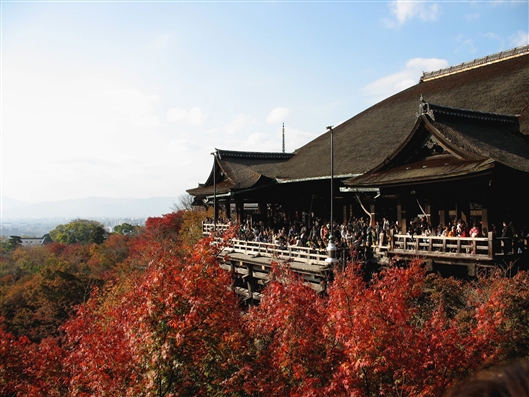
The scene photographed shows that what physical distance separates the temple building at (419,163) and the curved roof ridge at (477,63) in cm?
7

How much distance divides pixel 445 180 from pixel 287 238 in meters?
A: 9.17

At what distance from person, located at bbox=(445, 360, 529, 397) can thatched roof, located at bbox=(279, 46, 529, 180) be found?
15.3 metres

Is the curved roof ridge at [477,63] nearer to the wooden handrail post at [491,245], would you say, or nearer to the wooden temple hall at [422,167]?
the wooden temple hall at [422,167]

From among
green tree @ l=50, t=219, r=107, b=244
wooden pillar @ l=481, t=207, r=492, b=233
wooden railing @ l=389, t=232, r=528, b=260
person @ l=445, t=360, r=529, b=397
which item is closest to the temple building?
wooden pillar @ l=481, t=207, r=492, b=233

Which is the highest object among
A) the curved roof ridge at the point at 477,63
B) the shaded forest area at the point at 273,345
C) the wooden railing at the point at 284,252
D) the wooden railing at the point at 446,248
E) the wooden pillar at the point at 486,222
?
the curved roof ridge at the point at 477,63

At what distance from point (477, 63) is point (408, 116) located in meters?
7.21

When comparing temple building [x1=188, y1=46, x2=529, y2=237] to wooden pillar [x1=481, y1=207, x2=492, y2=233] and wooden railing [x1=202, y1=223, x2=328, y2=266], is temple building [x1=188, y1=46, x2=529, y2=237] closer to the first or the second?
wooden pillar [x1=481, y1=207, x2=492, y2=233]

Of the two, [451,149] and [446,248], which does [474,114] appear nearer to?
[451,149]

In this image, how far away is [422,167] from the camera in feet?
52.8

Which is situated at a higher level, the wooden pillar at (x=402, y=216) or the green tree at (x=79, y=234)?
the wooden pillar at (x=402, y=216)

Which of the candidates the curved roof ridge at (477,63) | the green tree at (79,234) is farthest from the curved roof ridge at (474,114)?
the green tree at (79,234)

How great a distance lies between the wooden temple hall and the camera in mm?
14602

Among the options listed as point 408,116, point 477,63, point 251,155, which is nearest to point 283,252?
point 408,116

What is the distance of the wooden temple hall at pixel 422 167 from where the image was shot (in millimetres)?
14602
